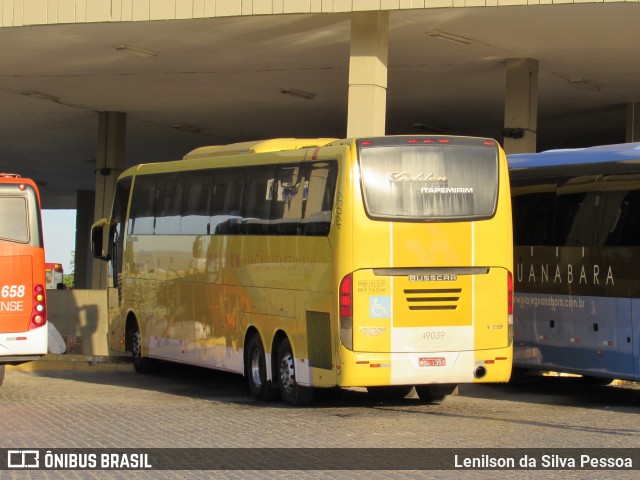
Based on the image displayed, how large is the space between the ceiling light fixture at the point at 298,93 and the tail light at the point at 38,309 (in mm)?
15132

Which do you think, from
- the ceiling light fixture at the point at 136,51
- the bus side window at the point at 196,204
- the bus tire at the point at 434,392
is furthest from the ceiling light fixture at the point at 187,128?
the bus tire at the point at 434,392

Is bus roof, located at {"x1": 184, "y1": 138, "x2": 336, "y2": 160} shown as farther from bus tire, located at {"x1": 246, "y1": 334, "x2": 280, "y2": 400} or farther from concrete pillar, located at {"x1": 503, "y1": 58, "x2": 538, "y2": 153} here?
concrete pillar, located at {"x1": 503, "y1": 58, "x2": 538, "y2": 153}

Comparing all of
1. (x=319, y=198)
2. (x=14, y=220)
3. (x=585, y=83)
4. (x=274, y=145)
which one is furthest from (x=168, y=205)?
(x=585, y=83)

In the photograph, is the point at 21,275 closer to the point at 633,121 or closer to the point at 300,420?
the point at 300,420

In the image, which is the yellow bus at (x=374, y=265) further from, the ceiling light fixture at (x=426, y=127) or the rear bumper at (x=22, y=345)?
the ceiling light fixture at (x=426, y=127)

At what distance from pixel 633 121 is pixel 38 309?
19699mm

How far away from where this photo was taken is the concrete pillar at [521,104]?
26000 millimetres

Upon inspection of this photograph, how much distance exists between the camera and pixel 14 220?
16.7m

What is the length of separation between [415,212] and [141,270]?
741cm

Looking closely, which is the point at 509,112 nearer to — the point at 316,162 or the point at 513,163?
the point at 513,163

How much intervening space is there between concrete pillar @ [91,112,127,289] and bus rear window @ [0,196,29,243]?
1969 centimetres

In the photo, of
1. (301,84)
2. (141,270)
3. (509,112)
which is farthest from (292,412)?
(301,84)

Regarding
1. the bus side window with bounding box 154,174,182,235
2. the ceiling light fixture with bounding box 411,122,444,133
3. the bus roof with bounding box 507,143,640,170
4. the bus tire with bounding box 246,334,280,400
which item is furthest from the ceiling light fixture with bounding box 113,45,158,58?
the ceiling light fixture with bounding box 411,122,444,133

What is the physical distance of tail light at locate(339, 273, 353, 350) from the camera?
15.0 meters
